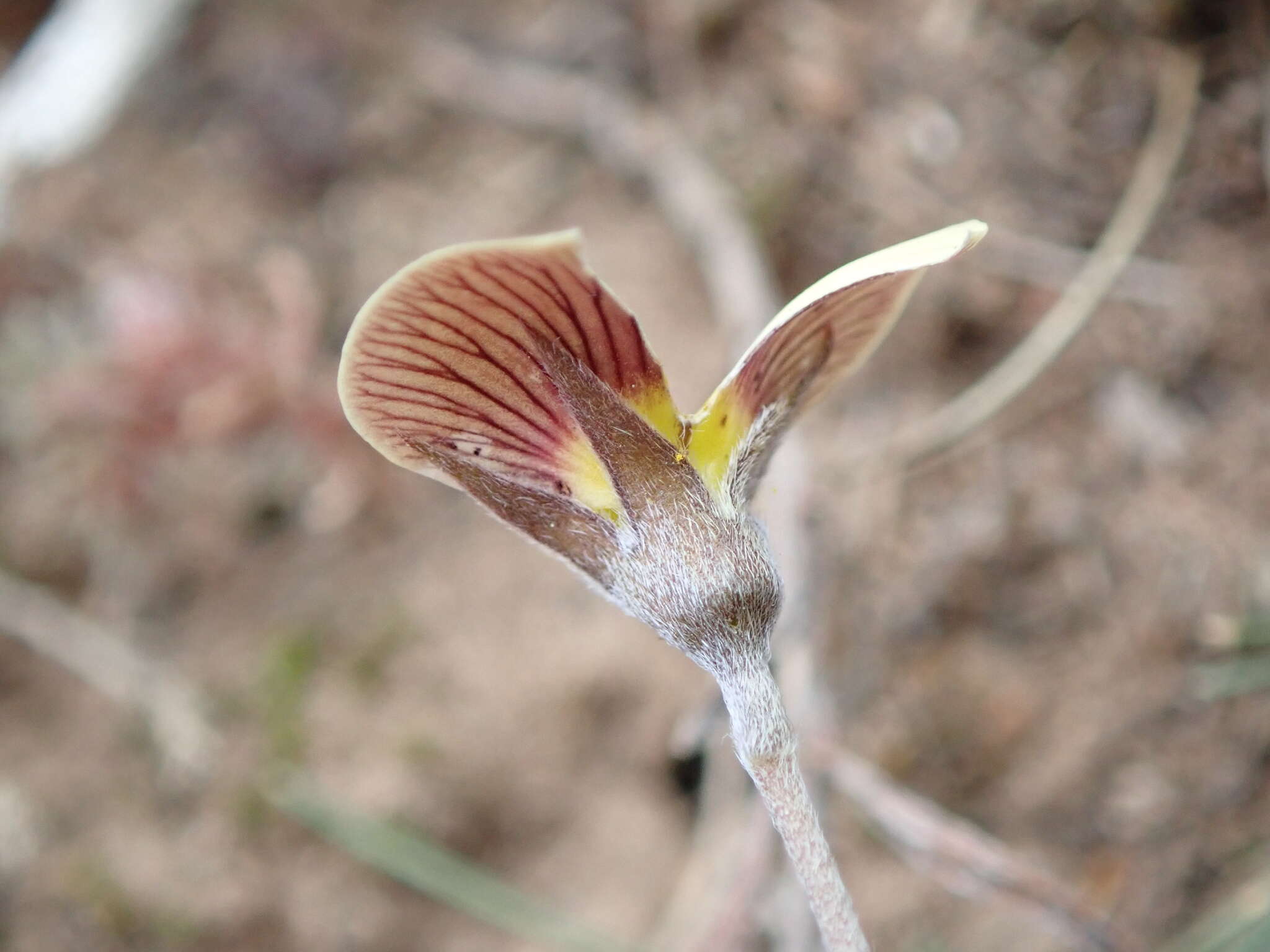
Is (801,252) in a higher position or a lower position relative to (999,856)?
higher

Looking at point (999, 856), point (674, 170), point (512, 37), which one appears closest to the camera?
point (999, 856)

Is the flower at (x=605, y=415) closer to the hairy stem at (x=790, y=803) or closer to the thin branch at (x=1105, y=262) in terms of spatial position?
the hairy stem at (x=790, y=803)

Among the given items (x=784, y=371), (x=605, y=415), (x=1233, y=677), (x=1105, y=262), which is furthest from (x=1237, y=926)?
(x=1105, y=262)

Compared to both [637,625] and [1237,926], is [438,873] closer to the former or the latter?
[637,625]

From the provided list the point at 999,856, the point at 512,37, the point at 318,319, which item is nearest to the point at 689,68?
the point at 512,37

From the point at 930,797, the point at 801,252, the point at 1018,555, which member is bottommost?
the point at 930,797

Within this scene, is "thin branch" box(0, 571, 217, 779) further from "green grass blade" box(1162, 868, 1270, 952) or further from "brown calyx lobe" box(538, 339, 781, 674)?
"green grass blade" box(1162, 868, 1270, 952)

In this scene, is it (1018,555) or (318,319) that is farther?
(318,319)

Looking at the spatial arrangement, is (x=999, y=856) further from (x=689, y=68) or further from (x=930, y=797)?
(x=689, y=68)
